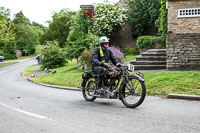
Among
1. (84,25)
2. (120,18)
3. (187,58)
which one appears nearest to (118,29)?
(120,18)

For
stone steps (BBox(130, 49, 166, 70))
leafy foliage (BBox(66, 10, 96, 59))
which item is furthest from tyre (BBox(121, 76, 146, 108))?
leafy foliage (BBox(66, 10, 96, 59))

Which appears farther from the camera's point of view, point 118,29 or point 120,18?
point 118,29

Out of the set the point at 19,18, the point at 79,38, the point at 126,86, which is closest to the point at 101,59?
the point at 126,86

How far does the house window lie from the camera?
14.4m

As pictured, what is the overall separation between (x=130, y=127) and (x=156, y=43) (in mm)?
17187

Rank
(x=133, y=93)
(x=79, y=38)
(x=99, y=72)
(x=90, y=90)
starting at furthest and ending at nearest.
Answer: (x=79, y=38), (x=90, y=90), (x=99, y=72), (x=133, y=93)

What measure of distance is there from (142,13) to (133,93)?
2590 cm

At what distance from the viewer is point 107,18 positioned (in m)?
29.6

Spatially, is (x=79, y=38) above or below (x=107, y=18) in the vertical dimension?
below

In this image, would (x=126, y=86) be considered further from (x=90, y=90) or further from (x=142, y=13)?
(x=142, y=13)

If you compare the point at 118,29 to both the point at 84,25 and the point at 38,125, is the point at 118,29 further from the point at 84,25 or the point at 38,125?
the point at 38,125

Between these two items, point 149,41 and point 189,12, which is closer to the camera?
point 189,12

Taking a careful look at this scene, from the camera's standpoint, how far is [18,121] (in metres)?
5.31

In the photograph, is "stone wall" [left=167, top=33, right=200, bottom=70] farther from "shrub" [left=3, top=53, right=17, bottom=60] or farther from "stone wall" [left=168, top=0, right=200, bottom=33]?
"shrub" [left=3, top=53, right=17, bottom=60]
